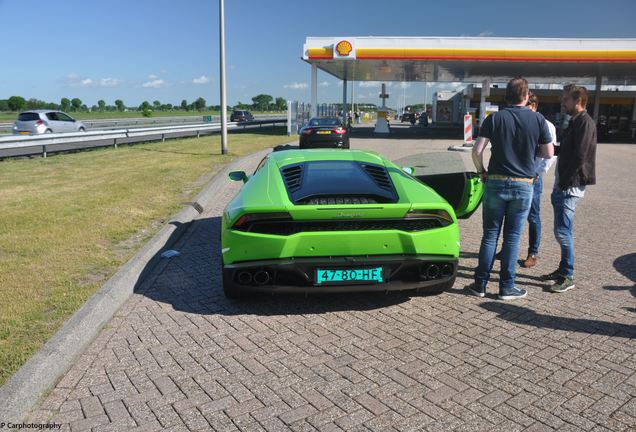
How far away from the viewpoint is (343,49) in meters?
25.9

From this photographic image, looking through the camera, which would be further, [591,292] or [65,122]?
[65,122]

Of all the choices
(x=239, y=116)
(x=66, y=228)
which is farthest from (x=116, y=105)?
(x=66, y=228)

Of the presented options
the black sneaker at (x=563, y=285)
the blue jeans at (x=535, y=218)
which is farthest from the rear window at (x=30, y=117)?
the black sneaker at (x=563, y=285)

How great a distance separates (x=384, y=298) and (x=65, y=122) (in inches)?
904

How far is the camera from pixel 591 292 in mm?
4684

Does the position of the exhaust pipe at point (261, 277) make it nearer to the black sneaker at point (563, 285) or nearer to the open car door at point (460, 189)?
the open car door at point (460, 189)

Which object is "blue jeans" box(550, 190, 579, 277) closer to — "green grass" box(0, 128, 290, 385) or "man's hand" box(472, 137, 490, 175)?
"man's hand" box(472, 137, 490, 175)

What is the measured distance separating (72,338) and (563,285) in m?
4.16

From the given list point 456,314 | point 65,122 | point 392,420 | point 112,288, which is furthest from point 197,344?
point 65,122

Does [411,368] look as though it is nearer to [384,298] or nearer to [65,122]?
[384,298]

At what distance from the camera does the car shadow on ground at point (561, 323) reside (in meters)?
3.84

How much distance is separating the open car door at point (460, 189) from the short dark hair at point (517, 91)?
0.77 metres

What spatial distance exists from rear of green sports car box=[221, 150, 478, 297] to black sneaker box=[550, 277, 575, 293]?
120cm

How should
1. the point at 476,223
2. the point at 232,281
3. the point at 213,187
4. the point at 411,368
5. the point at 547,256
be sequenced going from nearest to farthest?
the point at 411,368 < the point at 232,281 < the point at 547,256 < the point at 476,223 < the point at 213,187
